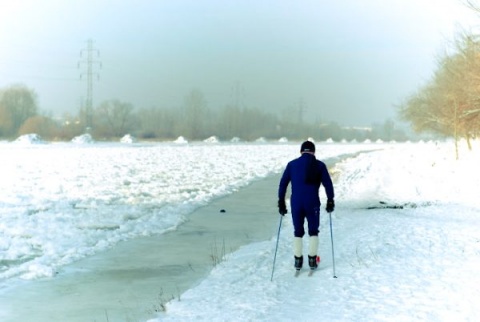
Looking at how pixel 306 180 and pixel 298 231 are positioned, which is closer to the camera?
pixel 306 180

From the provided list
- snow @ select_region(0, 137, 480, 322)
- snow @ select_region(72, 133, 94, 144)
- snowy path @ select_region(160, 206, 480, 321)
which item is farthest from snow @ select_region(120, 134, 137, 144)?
snowy path @ select_region(160, 206, 480, 321)

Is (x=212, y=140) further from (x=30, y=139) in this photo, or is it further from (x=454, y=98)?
(x=454, y=98)

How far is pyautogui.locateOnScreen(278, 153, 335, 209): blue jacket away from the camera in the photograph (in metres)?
8.75

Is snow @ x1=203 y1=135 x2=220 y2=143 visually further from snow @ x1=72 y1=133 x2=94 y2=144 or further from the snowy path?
the snowy path

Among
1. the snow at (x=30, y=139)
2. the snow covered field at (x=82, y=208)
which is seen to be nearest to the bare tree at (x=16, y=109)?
the snow at (x=30, y=139)

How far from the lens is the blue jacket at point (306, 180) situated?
8750 millimetres

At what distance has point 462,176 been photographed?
1100 inches

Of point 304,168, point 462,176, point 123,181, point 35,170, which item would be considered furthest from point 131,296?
point 35,170

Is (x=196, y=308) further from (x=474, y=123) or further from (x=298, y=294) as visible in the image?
(x=474, y=123)

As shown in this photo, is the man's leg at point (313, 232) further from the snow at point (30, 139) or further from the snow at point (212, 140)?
the snow at point (212, 140)

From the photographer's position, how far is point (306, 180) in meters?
8.73

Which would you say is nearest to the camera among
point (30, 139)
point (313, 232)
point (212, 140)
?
point (313, 232)

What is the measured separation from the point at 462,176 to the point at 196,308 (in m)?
24.0

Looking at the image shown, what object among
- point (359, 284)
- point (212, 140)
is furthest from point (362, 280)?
point (212, 140)
